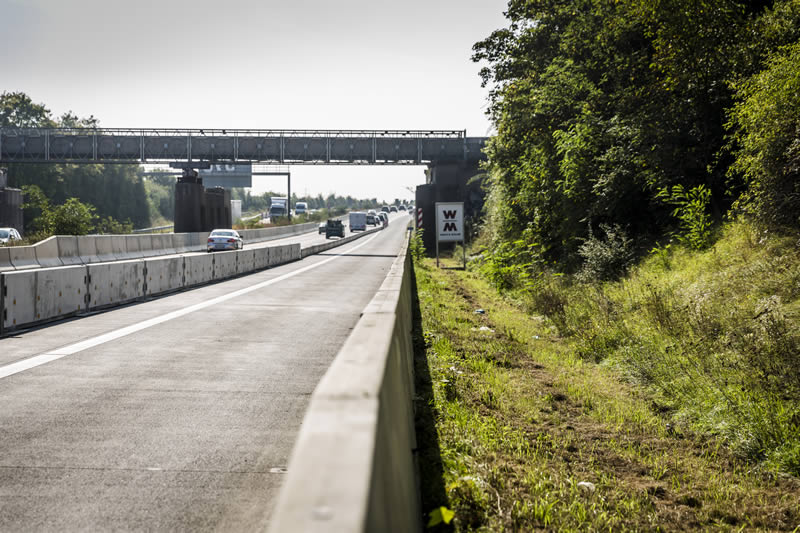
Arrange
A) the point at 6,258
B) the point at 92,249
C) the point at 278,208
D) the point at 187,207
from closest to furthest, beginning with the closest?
the point at 6,258, the point at 92,249, the point at 187,207, the point at 278,208

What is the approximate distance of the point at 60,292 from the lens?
1312 cm

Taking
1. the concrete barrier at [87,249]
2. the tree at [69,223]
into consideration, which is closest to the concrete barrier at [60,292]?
the concrete barrier at [87,249]

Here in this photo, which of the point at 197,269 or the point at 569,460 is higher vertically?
the point at 197,269

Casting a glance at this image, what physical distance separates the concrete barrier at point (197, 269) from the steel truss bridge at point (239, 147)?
38.5 meters

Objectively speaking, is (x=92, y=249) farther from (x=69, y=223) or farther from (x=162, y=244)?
(x=69, y=223)

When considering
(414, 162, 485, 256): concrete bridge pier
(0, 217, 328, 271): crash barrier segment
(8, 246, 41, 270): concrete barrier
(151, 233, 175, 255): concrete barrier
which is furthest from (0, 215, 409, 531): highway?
(414, 162, 485, 256): concrete bridge pier

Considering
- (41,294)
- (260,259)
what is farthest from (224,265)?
(41,294)

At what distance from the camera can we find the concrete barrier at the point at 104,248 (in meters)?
32.4

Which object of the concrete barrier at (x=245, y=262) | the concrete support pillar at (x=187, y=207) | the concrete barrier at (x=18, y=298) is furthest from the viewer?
the concrete support pillar at (x=187, y=207)

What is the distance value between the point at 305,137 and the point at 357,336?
5894cm

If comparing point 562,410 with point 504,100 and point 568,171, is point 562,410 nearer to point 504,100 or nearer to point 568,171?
point 568,171

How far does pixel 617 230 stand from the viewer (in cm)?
1700

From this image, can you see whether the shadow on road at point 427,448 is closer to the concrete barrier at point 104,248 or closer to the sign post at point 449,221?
the sign post at point 449,221

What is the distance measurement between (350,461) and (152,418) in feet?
15.4
